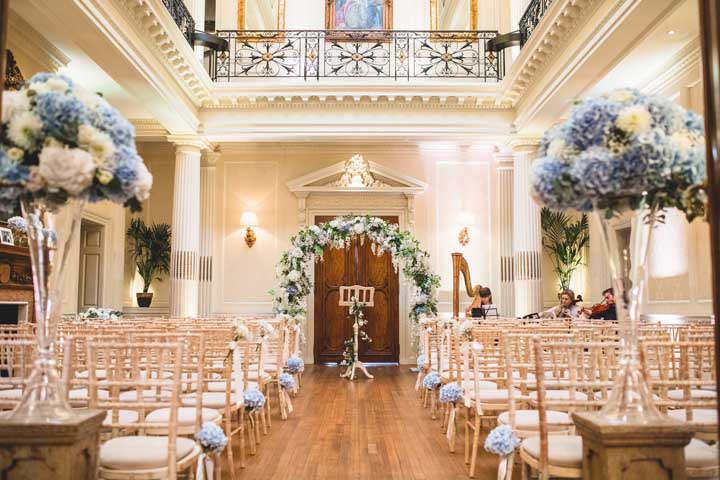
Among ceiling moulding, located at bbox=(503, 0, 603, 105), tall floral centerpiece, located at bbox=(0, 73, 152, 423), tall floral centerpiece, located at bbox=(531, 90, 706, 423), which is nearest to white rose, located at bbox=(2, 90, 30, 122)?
tall floral centerpiece, located at bbox=(0, 73, 152, 423)

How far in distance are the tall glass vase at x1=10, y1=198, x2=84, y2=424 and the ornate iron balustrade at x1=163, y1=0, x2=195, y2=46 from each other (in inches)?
279

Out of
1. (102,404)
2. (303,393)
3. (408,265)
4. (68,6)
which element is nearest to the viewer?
(102,404)

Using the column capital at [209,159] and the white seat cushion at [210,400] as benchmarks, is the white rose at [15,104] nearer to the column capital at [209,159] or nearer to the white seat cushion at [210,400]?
the white seat cushion at [210,400]

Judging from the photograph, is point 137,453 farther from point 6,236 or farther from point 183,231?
point 183,231

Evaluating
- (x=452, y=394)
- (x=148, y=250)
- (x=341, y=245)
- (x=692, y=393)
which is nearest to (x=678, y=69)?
(x=341, y=245)

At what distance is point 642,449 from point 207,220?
10308 mm

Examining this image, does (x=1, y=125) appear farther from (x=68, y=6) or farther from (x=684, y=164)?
(x=68, y=6)

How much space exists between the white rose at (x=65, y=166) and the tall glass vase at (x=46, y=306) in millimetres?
189

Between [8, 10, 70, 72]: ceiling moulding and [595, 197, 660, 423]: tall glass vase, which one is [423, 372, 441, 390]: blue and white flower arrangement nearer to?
[595, 197, 660, 423]: tall glass vase

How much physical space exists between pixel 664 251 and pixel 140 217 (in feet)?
27.5

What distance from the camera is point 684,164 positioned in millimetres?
2285

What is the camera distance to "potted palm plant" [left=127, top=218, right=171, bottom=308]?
11609 millimetres

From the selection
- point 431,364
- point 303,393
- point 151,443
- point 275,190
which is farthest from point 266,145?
point 151,443

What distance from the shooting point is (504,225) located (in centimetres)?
1177
